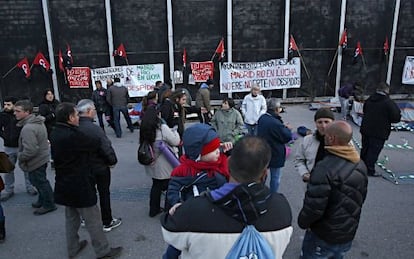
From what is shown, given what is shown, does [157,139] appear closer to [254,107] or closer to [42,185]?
[42,185]

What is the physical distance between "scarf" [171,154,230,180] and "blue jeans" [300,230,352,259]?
1.24m

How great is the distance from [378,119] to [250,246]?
538 cm

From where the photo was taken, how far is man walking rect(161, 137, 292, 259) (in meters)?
1.77

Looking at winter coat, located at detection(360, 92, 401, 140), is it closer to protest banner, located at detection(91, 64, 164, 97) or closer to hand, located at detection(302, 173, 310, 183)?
hand, located at detection(302, 173, 310, 183)

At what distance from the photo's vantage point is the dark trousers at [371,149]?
6371 millimetres

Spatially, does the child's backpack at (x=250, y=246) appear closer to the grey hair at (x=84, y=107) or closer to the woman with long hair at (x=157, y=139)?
the grey hair at (x=84, y=107)

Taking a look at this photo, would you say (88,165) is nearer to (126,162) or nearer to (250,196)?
(250,196)

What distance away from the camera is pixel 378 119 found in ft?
20.4

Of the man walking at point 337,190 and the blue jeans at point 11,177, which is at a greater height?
the man walking at point 337,190

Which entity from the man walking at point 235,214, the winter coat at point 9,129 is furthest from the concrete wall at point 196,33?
the man walking at point 235,214

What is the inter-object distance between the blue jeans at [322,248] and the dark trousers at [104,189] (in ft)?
8.75

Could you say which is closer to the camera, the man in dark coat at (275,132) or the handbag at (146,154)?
the handbag at (146,154)

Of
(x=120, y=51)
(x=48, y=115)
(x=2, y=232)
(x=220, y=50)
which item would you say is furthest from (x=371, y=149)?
(x=120, y=51)

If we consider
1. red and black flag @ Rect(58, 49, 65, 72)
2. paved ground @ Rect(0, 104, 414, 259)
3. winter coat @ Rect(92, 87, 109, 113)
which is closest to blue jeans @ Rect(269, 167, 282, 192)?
paved ground @ Rect(0, 104, 414, 259)
